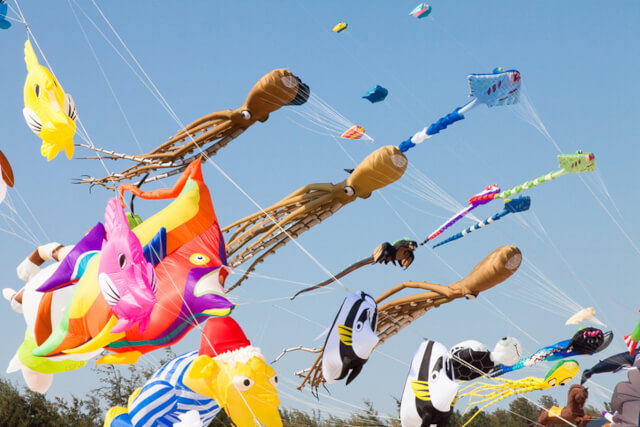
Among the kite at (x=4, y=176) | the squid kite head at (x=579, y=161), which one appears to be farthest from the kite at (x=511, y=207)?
the kite at (x=4, y=176)

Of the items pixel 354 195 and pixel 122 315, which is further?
pixel 354 195

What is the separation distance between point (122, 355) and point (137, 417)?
73 cm

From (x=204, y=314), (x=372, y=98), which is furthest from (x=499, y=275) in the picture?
(x=204, y=314)

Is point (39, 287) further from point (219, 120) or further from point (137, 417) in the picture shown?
point (219, 120)

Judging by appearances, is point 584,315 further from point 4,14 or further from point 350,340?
point 4,14

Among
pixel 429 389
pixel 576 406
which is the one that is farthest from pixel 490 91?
pixel 576 406

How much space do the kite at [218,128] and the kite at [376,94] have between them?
2.70 feet

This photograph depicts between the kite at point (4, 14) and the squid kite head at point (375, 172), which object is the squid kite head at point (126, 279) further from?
the kite at point (4, 14)

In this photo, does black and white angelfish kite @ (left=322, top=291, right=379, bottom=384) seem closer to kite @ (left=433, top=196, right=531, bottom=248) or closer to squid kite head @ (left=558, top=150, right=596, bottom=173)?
kite @ (left=433, top=196, right=531, bottom=248)

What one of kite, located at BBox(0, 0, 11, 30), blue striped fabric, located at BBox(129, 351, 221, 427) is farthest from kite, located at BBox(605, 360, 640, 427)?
kite, located at BBox(0, 0, 11, 30)

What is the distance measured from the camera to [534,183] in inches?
351

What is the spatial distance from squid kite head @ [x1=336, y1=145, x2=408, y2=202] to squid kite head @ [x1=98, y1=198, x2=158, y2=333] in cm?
239

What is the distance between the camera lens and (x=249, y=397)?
809cm

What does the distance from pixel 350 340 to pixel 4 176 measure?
14.1 ft
